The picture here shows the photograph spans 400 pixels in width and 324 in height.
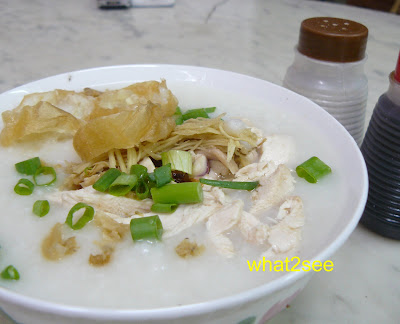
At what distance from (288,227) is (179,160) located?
35 cm

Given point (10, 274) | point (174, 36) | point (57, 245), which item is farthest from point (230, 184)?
point (174, 36)

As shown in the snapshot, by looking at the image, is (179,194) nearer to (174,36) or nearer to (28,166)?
(28,166)

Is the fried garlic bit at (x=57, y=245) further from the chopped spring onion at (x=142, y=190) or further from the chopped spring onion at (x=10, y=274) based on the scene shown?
the chopped spring onion at (x=142, y=190)

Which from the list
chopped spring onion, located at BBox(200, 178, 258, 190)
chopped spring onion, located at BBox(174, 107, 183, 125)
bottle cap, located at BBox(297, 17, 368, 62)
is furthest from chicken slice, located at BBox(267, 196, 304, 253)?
bottle cap, located at BBox(297, 17, 368, 62)

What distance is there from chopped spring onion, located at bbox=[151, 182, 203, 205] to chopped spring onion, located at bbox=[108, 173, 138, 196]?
0.21ft

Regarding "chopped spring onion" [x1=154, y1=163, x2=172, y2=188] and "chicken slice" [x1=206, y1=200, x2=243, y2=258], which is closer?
"chicken slice" [x1=206, y1=200, x2=243, y2=258]

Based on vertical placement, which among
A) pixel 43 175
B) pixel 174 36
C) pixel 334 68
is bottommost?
pixel 174 36

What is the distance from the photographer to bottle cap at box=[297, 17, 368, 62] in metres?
1.51

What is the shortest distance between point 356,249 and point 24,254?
3.32 feet

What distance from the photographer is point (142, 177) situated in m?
1.09

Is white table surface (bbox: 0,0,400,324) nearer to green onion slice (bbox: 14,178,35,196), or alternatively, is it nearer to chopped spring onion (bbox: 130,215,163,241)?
chopped spring onion (bbox: 130,215,163,241)

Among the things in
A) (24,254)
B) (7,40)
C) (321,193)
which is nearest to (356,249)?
(321,193)

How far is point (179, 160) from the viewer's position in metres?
1.13

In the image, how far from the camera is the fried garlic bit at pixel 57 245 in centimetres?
91
